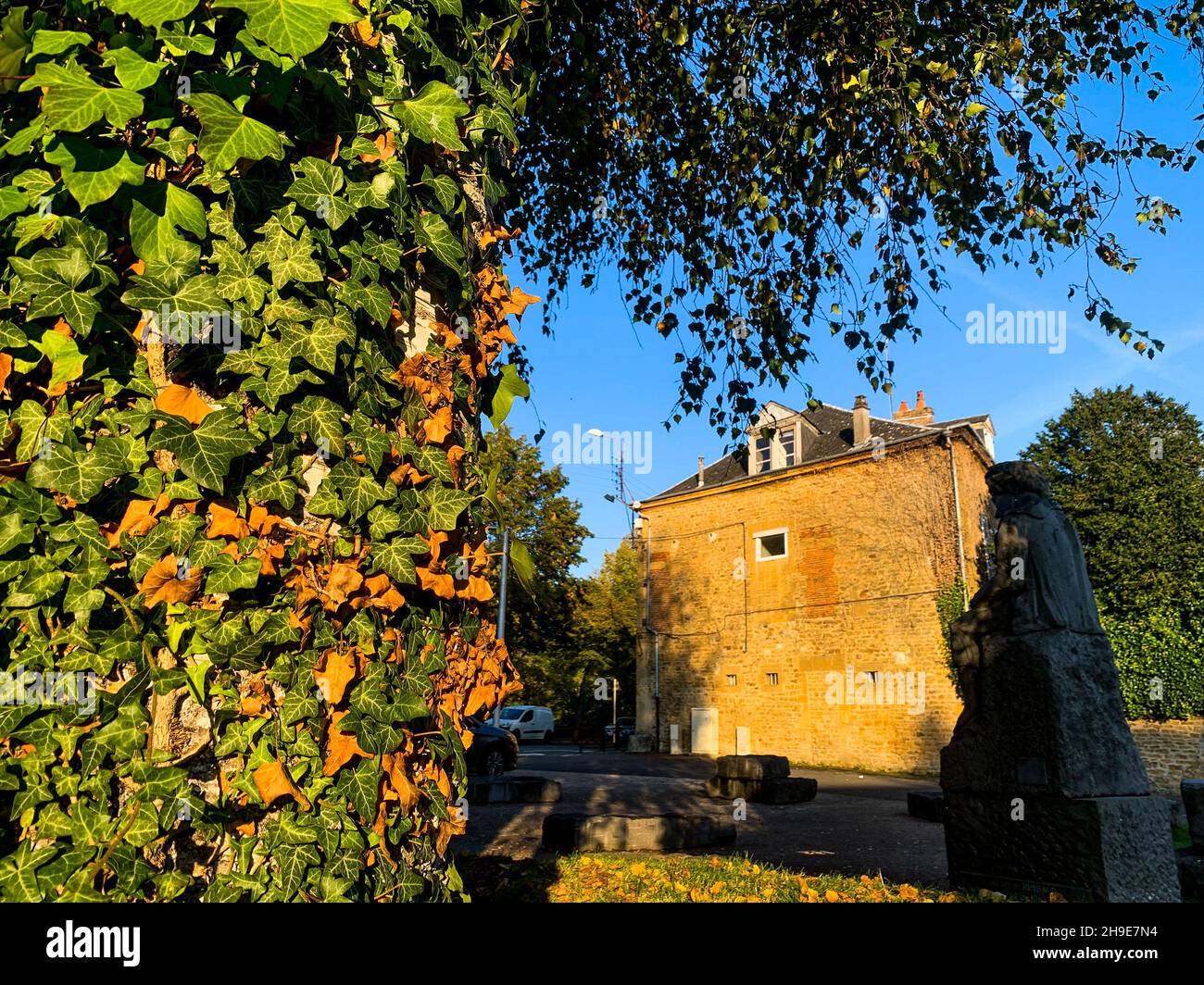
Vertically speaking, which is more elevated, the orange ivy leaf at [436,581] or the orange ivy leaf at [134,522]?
the orange ivy leaf at [134,522]

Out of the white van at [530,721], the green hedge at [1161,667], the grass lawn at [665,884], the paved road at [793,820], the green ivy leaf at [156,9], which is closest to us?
the green ivy leaf at [156,9]

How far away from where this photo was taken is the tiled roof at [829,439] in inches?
797

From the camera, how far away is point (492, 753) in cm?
1470

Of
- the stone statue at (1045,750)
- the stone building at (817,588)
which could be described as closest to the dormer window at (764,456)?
the stone building at (817,588)

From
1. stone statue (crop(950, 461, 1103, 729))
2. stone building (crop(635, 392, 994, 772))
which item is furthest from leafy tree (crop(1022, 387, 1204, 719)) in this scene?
stone statue (crop(950, 461, 1103, 729))

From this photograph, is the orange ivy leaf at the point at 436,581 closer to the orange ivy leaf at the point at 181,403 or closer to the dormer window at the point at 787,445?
the orange ivy leaf at the point at 181,403

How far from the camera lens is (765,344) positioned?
19.2 ft

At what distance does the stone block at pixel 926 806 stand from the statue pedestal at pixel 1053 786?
4513mm

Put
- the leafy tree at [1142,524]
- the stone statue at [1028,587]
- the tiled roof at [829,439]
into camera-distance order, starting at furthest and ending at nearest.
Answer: the tiled roof at [829,439]
the leafy tree at [1142,524]
the stone statue at [1028,587]

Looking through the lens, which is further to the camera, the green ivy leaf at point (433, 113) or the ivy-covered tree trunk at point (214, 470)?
the green ivy leaf at point (433, 113)

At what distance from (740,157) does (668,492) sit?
2070 cm

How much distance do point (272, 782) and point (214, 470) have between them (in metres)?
0.60
